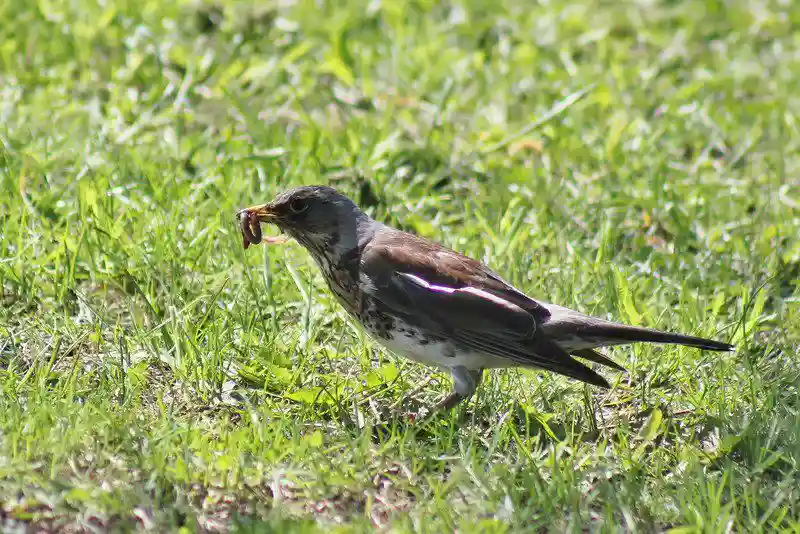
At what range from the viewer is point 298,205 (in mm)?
5266

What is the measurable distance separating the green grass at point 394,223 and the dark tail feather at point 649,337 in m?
0.36

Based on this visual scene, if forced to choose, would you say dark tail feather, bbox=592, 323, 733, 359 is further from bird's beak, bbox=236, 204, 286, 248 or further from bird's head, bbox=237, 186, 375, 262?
bird's beak, bbox=236, 204, 286, 248

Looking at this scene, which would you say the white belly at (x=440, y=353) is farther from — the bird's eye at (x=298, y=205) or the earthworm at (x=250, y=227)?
the earthworm at (x=250, y=227)

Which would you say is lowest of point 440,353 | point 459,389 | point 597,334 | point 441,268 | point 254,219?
point 459,389

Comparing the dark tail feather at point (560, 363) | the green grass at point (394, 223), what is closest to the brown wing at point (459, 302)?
the dark tail feather at point (560, 363)

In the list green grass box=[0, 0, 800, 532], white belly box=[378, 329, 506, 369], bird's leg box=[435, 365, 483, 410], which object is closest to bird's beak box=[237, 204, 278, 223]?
green grass box=[0, 0, 800, 532]

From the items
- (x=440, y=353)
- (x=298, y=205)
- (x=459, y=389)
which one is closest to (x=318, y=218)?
(x=298, y=205)

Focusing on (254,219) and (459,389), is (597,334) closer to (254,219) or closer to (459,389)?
(459,389)

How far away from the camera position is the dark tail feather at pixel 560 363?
4.64m

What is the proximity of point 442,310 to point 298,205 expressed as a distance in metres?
0.81

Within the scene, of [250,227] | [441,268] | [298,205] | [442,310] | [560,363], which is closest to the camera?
[560,363]

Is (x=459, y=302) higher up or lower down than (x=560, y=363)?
higher up

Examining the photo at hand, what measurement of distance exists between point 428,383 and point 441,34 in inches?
161

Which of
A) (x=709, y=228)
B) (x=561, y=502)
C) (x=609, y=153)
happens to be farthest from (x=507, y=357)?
(x=609, y=153)
